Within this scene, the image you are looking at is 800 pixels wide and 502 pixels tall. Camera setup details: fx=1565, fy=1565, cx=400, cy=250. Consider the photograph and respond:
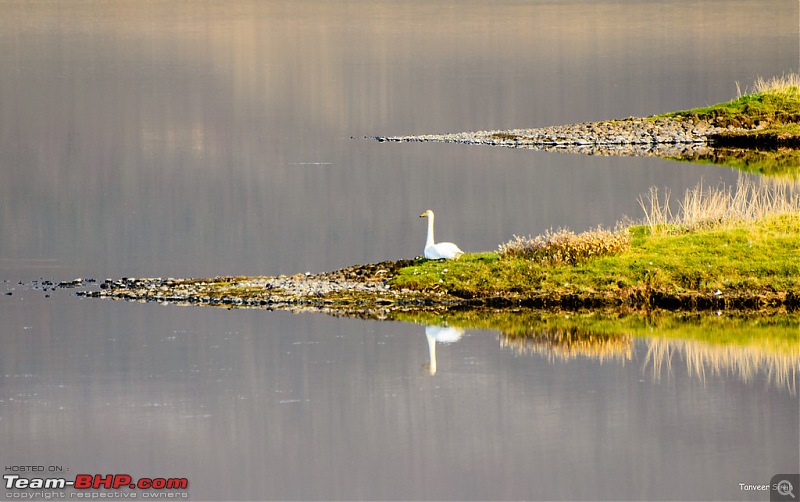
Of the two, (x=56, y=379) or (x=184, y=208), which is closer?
(x=56, y=379)

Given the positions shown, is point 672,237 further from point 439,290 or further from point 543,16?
point 543,16

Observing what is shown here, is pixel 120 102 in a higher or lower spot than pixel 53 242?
higher

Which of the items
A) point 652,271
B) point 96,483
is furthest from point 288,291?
point 96,483

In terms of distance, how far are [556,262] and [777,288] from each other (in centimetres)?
508

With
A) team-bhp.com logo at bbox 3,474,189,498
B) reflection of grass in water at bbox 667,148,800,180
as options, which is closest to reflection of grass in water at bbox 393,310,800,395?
team-bhp.com logo at bbox 3,474,189,498

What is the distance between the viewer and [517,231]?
48000 millimetres

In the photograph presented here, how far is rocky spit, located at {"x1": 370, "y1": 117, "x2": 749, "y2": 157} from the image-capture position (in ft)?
246

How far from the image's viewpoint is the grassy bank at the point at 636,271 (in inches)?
1396

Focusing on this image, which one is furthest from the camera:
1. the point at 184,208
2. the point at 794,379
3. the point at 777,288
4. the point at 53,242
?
the point at 184,208

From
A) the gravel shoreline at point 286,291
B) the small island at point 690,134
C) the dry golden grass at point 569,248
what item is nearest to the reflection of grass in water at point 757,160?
the small island at point 690,134

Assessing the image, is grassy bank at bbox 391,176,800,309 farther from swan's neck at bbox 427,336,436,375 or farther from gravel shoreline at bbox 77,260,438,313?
swan's neck at bbox 427,336,436,375

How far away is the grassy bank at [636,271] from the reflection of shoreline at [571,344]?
2.95 meters

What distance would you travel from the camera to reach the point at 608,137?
3071 inches

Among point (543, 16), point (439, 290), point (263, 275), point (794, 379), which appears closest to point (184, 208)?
point (263, 275)
